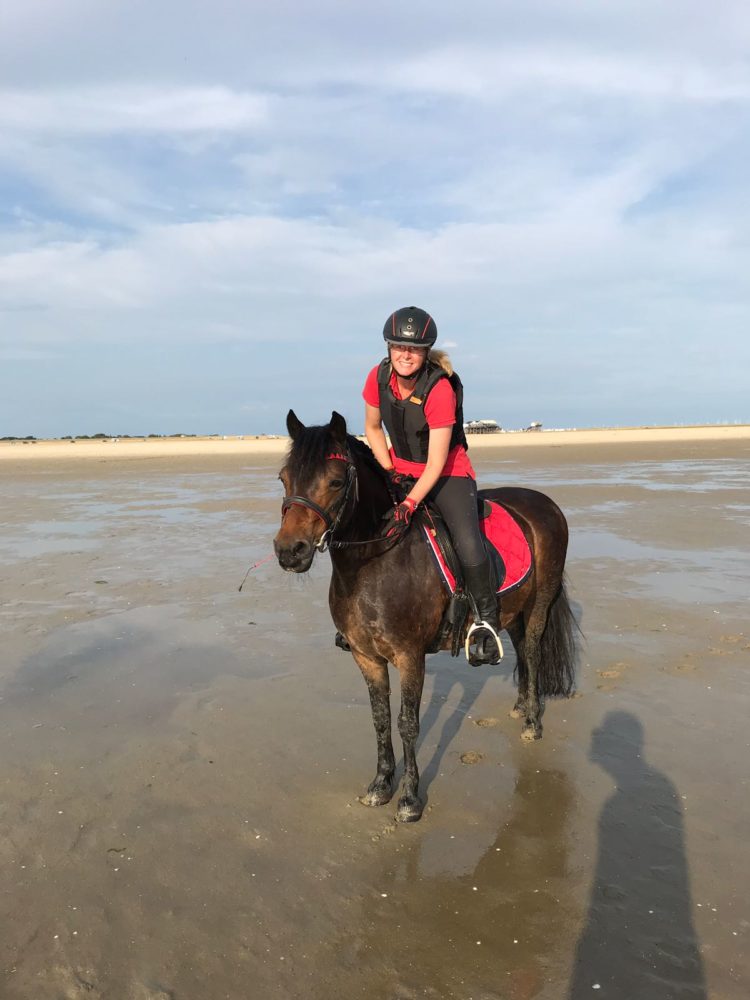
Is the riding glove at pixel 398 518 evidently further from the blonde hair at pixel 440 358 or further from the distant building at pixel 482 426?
the distant building at pixel 482 426

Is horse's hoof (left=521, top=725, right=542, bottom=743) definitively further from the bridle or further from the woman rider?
the bridle

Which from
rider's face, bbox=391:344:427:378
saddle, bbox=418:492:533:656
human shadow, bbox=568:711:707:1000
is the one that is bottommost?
human shadow, bbox=568:711:707:1000

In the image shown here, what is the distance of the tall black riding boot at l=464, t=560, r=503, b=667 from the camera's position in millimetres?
4984

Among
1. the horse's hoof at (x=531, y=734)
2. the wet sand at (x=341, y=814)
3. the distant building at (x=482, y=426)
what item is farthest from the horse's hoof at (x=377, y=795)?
the distant building at (x=482, y=426)

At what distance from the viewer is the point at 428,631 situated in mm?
4934

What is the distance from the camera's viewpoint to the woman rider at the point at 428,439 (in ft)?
15.4

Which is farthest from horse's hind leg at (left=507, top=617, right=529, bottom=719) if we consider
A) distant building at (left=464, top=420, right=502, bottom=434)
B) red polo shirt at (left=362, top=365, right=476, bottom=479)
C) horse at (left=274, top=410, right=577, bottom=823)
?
distant building at (left=464, top=420, right=502, bottom=434)

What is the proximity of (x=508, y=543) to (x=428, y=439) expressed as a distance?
124 centimetres

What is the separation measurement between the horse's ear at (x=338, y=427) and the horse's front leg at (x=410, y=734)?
1.65 meters

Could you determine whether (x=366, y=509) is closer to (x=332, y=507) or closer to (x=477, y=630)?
(x=332, y=507)

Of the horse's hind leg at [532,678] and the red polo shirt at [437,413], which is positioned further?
the horse's hind leg at [532,678]

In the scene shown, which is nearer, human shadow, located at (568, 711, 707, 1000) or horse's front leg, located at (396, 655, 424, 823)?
human shadow, located at (568, 711, 707, 1000)

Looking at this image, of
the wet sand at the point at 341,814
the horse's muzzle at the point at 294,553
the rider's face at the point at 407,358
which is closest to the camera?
the wet sand at the point at 341,814

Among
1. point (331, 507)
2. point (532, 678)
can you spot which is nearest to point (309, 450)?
point (331, 507)
